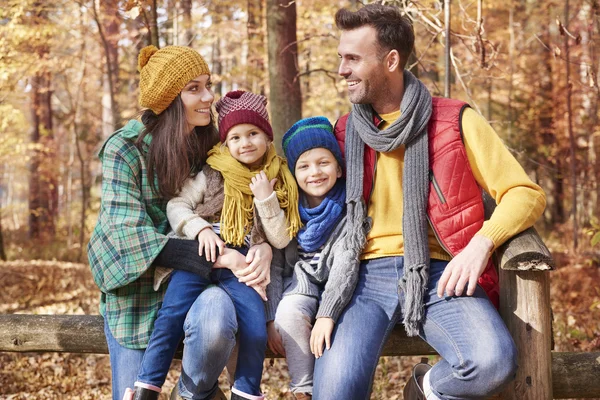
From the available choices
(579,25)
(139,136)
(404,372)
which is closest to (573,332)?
(404,372)

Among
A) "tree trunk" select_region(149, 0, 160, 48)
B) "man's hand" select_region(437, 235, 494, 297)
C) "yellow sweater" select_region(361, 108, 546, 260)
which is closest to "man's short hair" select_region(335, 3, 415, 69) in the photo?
"yellow sweater" select_region(361, 108, 546, 260)

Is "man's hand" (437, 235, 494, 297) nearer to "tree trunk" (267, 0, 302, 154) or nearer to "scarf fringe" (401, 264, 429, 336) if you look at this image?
"scarf fringe" (401, 264, 429, 336)

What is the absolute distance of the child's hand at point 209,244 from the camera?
303 centimetres

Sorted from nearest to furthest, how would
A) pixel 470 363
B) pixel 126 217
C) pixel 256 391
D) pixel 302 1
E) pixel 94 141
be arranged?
pixel 470 363 → pixel 256 391 → pixel 126 217 → pixel 302 1 → pixel 94 141

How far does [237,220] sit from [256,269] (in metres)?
0.26

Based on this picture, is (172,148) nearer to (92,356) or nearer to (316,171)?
(316,171)

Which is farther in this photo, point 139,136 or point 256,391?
point 139,136

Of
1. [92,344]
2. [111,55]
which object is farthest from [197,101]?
[111,55]

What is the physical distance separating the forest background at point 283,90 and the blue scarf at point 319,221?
6.14 feet

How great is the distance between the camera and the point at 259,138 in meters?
3.26

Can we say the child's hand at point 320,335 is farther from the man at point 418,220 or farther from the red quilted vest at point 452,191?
the red quilted vest at point 452,191

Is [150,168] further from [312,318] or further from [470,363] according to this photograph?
[470,363]

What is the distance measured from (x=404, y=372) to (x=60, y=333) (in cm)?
294

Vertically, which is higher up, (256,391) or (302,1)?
(302,1)
